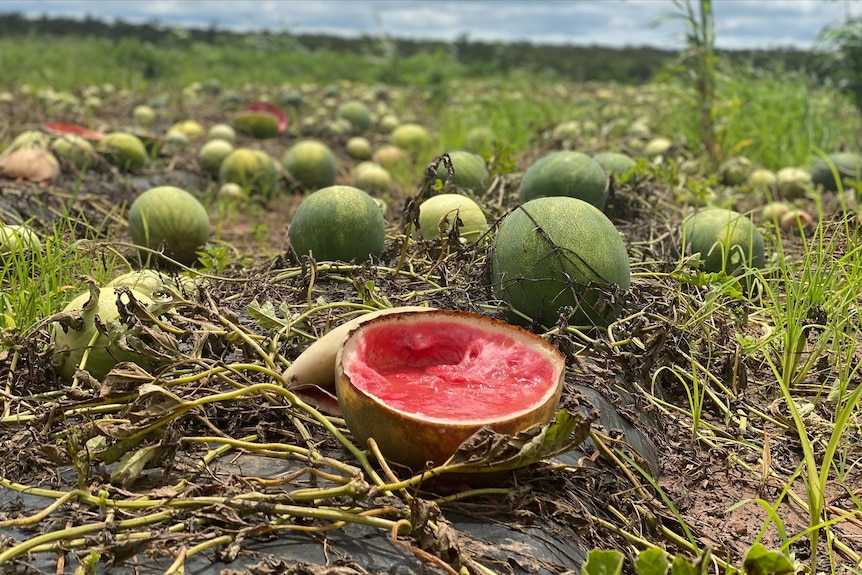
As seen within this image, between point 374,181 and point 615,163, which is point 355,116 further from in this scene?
point 615,163

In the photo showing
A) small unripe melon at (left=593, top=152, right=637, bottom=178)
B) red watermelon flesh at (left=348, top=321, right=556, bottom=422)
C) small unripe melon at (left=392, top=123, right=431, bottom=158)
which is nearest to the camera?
red watermelon flesh at (left=348, top=321, right=556, bottom=422)

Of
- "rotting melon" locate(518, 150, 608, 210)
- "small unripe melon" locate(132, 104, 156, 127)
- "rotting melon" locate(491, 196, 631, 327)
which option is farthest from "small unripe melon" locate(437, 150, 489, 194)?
"small unripe melon" locate(132, 104, 156, 127)

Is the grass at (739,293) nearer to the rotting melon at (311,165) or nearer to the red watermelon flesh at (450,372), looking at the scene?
the red watermelon flesh at (450,372)

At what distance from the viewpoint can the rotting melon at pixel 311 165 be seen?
7.01 meters

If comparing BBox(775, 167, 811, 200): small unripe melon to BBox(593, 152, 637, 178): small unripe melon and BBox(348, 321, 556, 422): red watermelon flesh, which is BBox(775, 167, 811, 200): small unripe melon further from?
BBox(348, 321, 556, 422): red watermelon flesh

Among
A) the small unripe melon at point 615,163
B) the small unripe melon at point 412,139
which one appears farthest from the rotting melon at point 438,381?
the small unripe melon at point 412,139

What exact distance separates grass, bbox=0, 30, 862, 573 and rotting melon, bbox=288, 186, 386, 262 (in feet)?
1.22

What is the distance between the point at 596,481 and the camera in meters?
2.17

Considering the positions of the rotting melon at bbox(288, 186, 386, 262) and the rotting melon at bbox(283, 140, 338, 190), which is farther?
the rotting melon at bbox(283, 140, 338, 190)

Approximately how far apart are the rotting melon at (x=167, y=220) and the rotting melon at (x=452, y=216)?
1.43 meters

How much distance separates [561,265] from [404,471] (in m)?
1.09

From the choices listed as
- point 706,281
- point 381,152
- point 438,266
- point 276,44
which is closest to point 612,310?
point 706,281

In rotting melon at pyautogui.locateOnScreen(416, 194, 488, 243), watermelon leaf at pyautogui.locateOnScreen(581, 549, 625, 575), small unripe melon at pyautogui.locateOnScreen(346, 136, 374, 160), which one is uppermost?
rotting melon at pyautogui.locateOnScreen(416, 194, 488, 243)

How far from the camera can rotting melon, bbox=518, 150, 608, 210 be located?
160 inches
